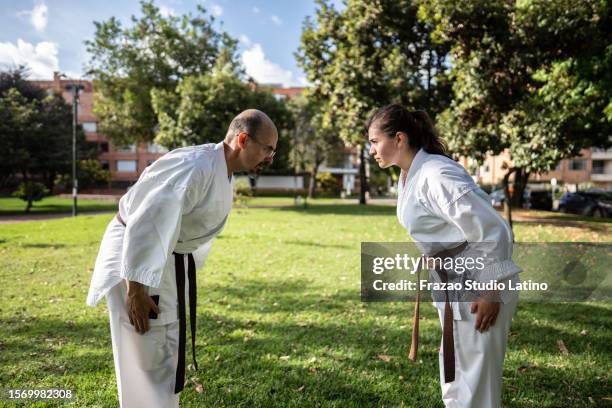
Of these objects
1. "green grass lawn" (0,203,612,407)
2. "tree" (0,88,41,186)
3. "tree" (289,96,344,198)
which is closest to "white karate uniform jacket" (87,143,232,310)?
"green grass lawn" (0,203,612,407)

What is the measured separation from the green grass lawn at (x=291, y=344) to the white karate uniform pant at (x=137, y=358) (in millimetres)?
916

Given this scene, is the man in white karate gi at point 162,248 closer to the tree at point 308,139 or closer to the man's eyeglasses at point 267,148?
the man's eyeglasses at point 267,148

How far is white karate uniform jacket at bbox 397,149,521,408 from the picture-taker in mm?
2111

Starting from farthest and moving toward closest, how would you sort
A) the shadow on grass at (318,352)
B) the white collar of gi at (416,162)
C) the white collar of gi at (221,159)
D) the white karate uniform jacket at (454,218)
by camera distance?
the shadow on grass at (318,352) → the white collar of gi at (221,159) → the white collar of gi at (416,162) → the white karate uniform jacket at (454,218)

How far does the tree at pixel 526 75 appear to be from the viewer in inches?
416

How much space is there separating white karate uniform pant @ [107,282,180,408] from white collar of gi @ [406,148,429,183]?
168cm

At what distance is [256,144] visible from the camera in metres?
2.65

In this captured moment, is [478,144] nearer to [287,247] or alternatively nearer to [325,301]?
[287,247]

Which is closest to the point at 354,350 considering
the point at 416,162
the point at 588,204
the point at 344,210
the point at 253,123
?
the point at 416,162

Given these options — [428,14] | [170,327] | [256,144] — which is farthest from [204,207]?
[428,14]

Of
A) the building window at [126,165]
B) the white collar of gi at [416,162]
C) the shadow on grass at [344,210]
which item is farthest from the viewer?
the building window at [126,165]

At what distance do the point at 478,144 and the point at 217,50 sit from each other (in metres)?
21.9

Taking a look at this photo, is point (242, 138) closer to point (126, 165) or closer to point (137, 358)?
point (137, 358)

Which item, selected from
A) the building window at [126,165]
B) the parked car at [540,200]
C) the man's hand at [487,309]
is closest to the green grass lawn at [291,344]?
the man's hand at [487,309]
